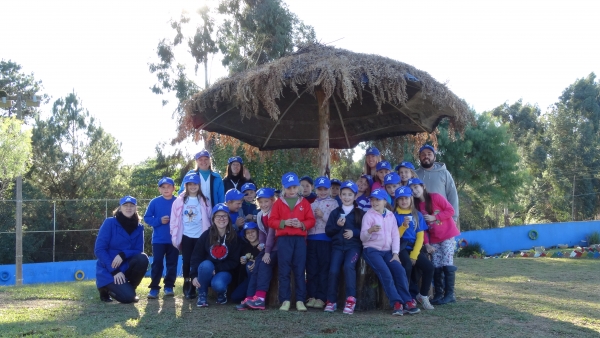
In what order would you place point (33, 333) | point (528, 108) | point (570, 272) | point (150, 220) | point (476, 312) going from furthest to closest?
point (528, 108), point (570, 272), point (150, 220), point (476, 312), point (33, 333)

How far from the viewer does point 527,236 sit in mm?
22297

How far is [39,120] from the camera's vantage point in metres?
30.2

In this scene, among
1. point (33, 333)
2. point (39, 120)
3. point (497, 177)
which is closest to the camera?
point (33, 333)

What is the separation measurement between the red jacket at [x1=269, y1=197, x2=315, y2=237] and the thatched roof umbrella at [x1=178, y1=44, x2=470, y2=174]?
1197 mm

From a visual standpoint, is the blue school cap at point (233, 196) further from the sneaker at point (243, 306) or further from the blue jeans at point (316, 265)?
the sneaker at point (243, 306)

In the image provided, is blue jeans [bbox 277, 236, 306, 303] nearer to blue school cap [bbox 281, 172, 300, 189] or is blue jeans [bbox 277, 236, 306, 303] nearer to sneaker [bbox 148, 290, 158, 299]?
blue school cap [bbox 281, 172, 300, 189]

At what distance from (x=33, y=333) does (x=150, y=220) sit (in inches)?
90.2

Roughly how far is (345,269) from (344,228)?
0.43 meters

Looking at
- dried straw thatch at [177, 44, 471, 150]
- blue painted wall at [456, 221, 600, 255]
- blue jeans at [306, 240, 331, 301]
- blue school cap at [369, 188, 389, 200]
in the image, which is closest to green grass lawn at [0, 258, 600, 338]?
blue jeans at [306, 240, 331, 301]

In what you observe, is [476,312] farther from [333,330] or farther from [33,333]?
[33,333]

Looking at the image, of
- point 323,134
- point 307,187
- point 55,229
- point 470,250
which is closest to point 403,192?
point 307,187

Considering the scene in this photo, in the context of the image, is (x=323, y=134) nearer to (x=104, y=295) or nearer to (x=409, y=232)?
(x=409, y=232)

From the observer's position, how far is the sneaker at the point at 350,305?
5.49 m

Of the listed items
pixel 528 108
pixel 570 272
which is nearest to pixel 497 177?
pixel 570 272
